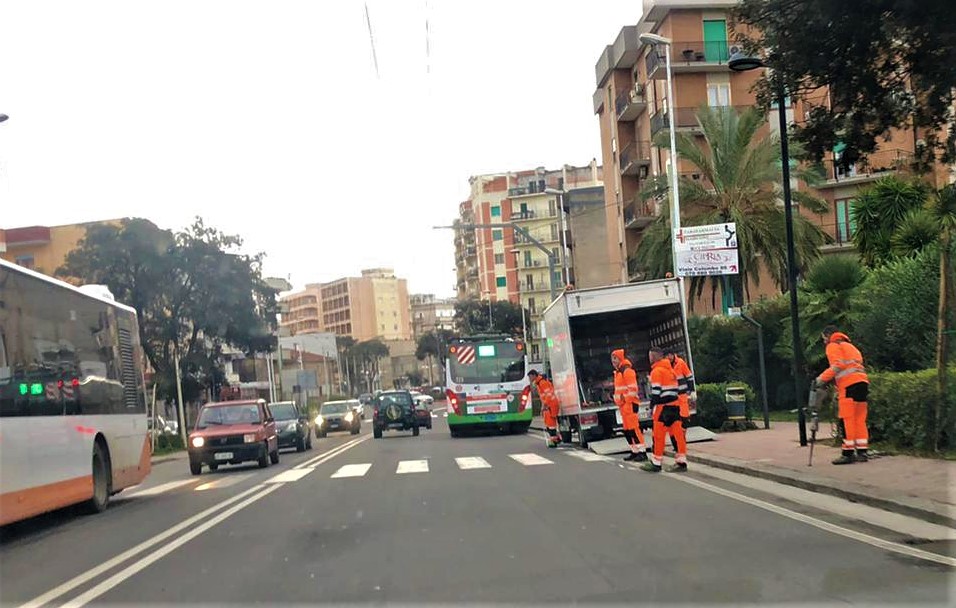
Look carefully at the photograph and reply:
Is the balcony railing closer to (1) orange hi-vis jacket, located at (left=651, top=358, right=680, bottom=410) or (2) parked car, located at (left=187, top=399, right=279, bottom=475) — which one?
(2) parked car, located at (left=187, top=399, right=279, bottom=475)

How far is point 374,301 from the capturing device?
18812cm

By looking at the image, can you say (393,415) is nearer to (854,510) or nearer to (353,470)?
(353,470)

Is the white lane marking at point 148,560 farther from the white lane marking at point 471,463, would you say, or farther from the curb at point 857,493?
the curb at point 857,493

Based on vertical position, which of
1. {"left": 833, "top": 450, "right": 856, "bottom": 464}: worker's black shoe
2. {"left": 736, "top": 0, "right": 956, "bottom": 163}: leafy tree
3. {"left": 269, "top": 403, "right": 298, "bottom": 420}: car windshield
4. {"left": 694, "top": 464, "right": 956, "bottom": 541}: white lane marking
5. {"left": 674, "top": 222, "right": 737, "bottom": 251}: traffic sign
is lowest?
{"left": 694, "top": 464, "right": 956, "bottom": 541}: white lane marking

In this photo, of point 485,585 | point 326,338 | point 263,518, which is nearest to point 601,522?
point 485,585

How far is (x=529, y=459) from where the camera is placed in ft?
64.1

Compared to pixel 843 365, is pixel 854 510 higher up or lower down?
lower down

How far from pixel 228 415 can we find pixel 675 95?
3164cm

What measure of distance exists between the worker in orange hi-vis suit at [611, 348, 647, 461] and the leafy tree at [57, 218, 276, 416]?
1257 inches

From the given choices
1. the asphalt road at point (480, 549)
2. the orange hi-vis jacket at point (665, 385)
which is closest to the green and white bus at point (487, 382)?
the asphalt road at point (480, 549)

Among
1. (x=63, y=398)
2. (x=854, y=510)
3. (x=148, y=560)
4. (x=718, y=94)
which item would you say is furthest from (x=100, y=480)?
(x=718, y=94)

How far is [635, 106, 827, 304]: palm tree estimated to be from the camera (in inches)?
1324

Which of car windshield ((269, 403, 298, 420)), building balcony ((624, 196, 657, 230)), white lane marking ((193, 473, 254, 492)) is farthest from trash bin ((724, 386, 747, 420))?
building balcony ((624, 196, 657, 230))

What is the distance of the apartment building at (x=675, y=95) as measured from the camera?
46.0 meters
